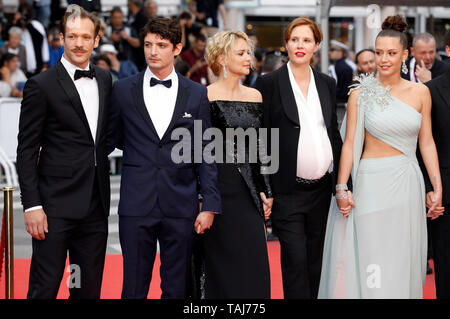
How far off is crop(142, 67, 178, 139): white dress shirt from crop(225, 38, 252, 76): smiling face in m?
0.51

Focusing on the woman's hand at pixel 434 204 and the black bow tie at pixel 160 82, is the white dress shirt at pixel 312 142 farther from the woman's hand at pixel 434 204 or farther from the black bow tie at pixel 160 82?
the black bow tie at pixel 160 82

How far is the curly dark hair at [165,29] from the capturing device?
4781 millimetres

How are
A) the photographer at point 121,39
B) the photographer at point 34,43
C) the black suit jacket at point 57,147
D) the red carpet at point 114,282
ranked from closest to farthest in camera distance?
1. the black suit jacket at point 57,147
2. the red carpet at point 114,282
3. the photographer at point 121,39
4. the photographer at point 34,43

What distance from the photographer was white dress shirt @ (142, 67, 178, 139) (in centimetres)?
472

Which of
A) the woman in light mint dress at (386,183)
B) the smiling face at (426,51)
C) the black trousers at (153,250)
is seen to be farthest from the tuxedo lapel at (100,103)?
the smiling face at (426,51)

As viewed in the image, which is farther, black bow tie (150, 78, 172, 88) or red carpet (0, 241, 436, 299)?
red carpet (0, 241, 436, 299)

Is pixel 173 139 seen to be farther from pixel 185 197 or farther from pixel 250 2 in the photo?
pixel 250 2

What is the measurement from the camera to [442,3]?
7.74 meters

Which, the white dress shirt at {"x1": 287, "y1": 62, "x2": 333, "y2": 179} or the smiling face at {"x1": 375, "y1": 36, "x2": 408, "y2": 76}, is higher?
the smiling face at {"x1": 375, "y1": 36, "x2": 408, "y2": 76}

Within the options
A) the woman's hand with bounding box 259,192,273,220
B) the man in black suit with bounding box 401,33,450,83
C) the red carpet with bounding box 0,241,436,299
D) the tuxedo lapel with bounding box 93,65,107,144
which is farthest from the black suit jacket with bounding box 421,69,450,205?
the man in black suit with bounding box 401,33,450,83

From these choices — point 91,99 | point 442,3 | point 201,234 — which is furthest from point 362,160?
point 442,3

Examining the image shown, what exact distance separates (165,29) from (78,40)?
1.73ft

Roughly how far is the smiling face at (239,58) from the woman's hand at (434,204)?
1445mm

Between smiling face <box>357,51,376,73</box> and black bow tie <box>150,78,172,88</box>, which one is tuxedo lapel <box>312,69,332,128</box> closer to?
black bow tie <box>150,78,172,88</box>
